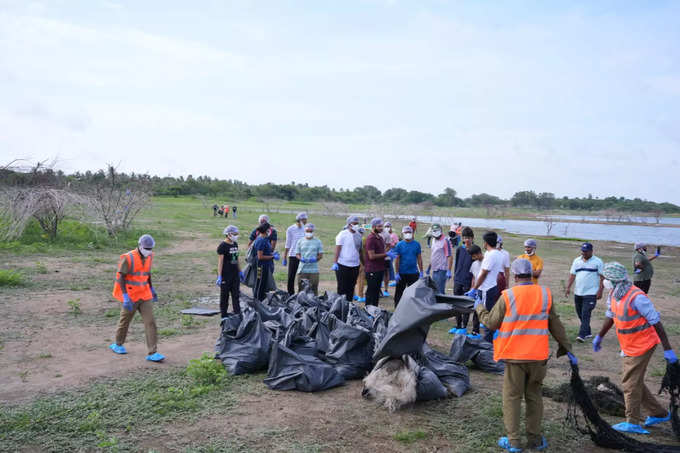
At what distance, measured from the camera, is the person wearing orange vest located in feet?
19.0

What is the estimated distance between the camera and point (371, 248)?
7922 millimetres

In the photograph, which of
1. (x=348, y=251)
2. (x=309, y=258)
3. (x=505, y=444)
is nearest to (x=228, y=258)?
(x=309, y=258)

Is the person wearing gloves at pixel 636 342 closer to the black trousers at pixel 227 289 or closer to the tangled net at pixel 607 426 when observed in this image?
the tangled net at pixel 607 426

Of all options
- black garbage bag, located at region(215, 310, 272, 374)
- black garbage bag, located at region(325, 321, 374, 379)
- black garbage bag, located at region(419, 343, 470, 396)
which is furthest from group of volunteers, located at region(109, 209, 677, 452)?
black garbage bag, located at region(325, 321, 374, 379)

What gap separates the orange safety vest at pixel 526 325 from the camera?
3.78 metres

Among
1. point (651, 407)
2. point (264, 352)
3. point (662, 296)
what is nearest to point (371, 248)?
point (264, 352)

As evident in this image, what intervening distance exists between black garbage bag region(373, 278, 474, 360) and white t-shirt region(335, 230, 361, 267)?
11.1 ft

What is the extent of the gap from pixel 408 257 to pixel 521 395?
13.7 ft

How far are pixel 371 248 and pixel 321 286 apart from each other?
4.15m

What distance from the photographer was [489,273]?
6.64 m

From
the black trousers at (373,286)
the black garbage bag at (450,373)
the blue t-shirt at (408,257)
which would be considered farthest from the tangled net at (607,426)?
the black trousers at (373,286)

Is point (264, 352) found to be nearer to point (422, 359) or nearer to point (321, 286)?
point (422, 359)

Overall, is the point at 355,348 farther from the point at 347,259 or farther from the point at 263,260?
the point at 263,260

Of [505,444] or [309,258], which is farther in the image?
[309,258]
